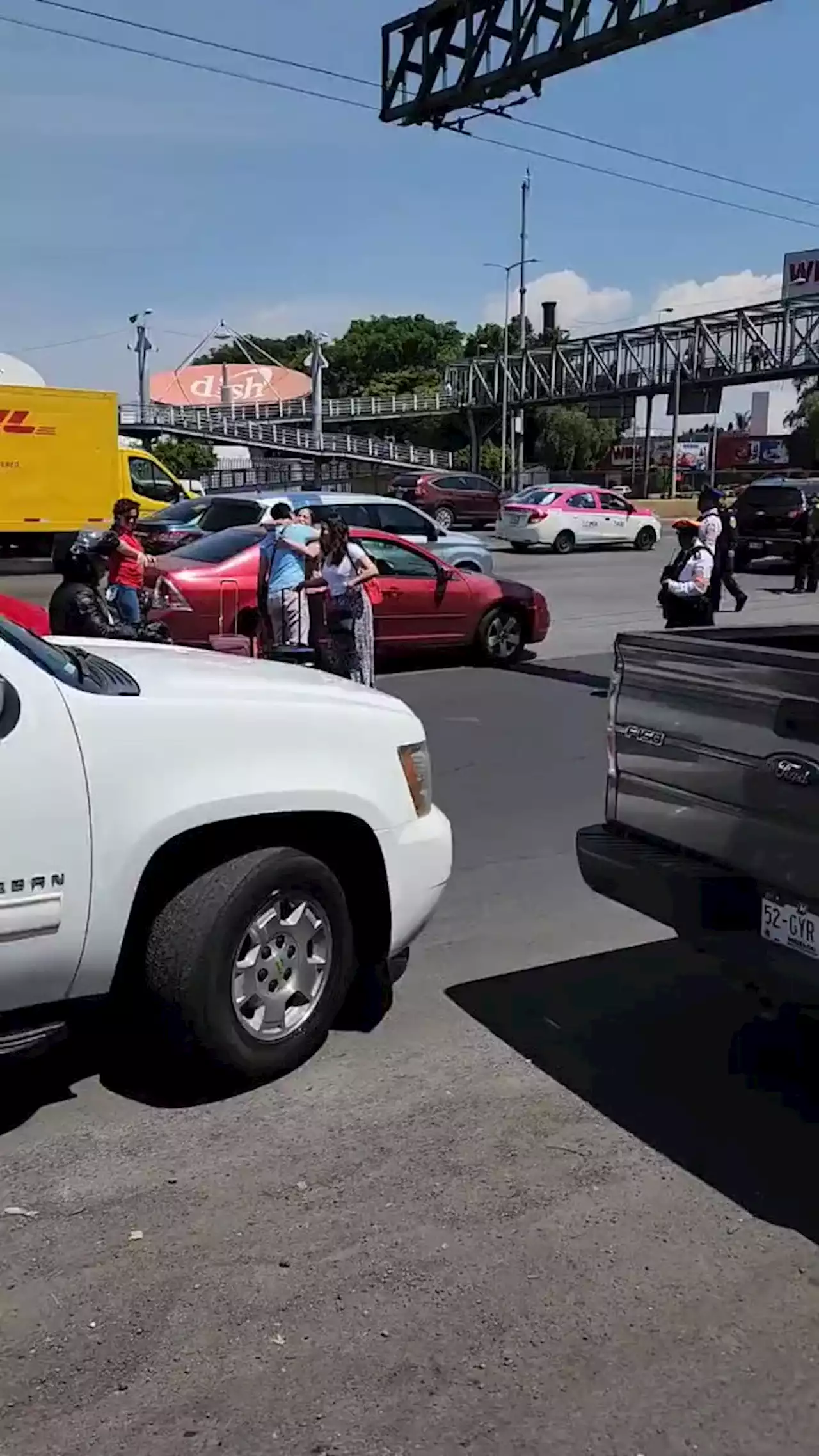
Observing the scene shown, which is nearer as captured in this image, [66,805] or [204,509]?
[66,805]

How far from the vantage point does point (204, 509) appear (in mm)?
19141

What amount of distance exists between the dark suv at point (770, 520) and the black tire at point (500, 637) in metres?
12.9

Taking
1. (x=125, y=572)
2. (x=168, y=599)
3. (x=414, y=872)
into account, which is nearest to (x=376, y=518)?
(x=168, y=599)

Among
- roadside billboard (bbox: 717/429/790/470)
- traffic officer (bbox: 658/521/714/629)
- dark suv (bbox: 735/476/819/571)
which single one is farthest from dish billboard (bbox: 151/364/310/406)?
traffic officer (bbox: 658/521/714/629)

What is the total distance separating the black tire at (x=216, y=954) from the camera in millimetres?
3863

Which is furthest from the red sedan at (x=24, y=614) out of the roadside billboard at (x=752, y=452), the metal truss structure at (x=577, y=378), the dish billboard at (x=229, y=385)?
the dish billboard at (x=229, y=385)

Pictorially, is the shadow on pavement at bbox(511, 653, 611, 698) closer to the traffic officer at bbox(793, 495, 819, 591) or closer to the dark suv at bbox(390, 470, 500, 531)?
the traffic officer at bbox(793, 495, 819, 591)

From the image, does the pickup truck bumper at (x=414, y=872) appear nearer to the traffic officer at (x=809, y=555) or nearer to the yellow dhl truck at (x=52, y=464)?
the traffic officer at (x=809, y=555)

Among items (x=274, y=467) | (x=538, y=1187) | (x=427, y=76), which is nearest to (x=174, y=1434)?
(x=538, y=1187)

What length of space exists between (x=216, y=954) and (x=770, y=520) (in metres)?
23.3

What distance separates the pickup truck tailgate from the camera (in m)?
3.64

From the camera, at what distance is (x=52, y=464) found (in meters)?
24.9

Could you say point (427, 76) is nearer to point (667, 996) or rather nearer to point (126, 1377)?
point (667, 996)

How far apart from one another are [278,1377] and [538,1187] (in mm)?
1035
